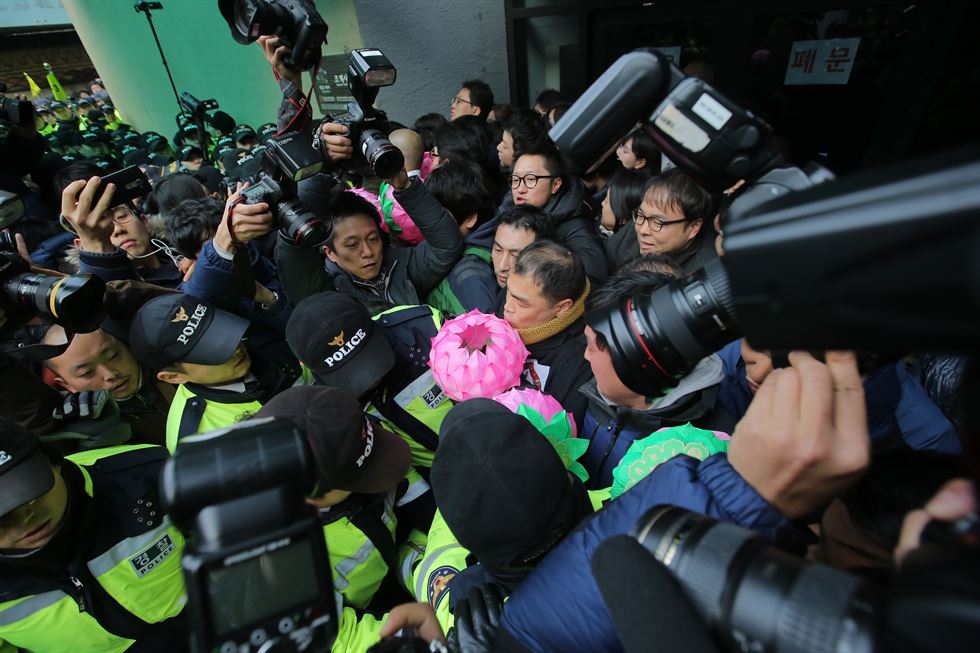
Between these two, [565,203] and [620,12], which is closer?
[565,203]

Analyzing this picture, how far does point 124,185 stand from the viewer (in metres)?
2.15

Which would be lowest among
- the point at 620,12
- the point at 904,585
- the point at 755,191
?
the point at 904,585

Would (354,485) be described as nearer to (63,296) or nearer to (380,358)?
(380,358)

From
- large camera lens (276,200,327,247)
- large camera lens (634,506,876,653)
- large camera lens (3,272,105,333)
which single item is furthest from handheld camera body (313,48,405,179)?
large camera lens (634,506,876,653)

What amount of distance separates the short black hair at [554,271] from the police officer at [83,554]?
1.50 meters

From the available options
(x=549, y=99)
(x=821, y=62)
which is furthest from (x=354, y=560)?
(x=549, y=99)

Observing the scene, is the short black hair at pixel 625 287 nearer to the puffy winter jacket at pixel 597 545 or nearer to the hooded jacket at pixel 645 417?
the hooded jacket at pixel 645 417

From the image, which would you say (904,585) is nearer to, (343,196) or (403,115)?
(343,196)

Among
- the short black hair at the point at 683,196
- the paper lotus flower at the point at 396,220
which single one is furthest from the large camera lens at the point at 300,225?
the short black hair at the point at 683,196

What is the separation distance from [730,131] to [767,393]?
19.9 inches

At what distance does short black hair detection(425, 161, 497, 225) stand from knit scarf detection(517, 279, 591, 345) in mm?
1224

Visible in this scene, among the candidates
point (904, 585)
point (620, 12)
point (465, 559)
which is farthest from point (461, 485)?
point (620, 12)

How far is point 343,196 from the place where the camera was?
2594 mm

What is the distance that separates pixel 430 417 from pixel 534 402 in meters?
0.49
